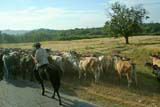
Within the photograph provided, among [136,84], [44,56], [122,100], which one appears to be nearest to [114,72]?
[136,84]

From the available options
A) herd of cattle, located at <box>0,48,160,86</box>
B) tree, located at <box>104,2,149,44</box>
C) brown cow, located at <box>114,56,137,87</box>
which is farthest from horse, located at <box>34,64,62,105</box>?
tree, located at <box>104,2,149,44</box>

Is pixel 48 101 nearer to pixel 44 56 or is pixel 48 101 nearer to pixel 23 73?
pixel 44 56

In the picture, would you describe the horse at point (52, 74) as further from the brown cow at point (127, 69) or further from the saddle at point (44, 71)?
the brown cow at point (127, 69)

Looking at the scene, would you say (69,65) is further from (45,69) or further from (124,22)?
(124,22)

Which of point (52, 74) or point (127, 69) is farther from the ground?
point (52, 74)

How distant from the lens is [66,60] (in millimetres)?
16797

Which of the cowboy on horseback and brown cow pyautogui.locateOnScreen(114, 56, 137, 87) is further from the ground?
the cowboy on horseback

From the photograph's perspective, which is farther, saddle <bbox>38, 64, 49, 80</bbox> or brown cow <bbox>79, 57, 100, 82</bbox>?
brown cow <bbox>79, 57, 100, 82</bbox>

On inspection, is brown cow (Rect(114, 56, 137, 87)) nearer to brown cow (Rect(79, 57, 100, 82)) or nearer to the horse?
brown cow (Rect(79, 57, 100, 82))

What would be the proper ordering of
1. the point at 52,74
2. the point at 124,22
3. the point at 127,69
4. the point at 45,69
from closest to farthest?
the point at 52,74, the point at 45,69, the point at 127,69, the point at 124,22

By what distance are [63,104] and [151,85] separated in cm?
644

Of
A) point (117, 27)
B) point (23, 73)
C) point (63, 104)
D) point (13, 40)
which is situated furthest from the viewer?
point (13, 40)

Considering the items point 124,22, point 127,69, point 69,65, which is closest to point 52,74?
point 127,69

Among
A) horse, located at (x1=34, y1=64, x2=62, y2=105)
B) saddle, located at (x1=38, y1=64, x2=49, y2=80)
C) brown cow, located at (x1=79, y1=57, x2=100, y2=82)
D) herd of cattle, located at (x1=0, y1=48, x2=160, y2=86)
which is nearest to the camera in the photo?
horse, located at (x1=34, y1=64, x2=62, y2=105)
